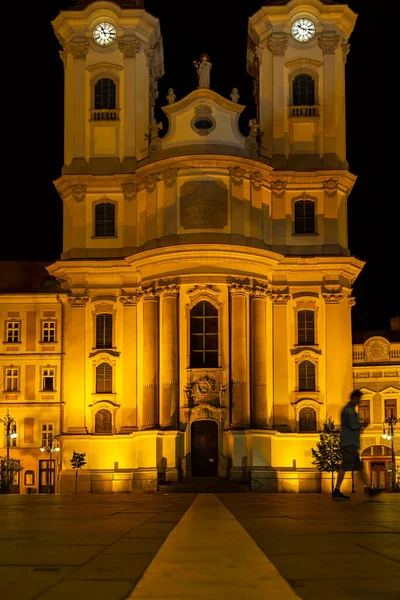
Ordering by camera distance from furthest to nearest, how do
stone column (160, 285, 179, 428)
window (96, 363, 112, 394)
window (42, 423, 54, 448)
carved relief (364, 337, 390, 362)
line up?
carved relief (364, 337, 390, 362)
window (42, 423, 54, 448)
window (96, 363, 112, 394)
stone column (160, 285, 179, 428)

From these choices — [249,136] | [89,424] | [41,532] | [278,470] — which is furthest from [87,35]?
[41,532]

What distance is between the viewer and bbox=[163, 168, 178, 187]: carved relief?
184 feet

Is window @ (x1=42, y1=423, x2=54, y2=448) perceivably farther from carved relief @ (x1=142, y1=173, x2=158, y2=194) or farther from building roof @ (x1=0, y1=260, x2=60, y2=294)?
carved relief @ (x1=142, y1=173, x2=158, y2=194)

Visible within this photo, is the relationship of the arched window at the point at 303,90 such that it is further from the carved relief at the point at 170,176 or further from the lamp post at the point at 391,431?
the lamp post at the point at 391,431

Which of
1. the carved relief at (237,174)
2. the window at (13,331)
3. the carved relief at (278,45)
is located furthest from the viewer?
the window at (13,331)

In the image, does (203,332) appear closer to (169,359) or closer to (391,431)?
(169,359)

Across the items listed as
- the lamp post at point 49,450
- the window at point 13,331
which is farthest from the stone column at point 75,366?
the window at point 13,331

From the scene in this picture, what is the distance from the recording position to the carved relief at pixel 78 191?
192 ft

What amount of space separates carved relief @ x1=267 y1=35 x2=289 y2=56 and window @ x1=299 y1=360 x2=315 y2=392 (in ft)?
55.7

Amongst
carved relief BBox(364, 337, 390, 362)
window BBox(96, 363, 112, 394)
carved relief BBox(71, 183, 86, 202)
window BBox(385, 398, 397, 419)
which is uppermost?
carved relief BBox(71, 183, 86, 202)

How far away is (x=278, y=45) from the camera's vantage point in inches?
2327

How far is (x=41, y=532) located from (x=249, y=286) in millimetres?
44643

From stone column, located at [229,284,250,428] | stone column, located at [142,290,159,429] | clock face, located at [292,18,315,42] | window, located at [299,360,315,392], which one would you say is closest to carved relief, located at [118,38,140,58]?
clock face, located at [292,18,315,42]

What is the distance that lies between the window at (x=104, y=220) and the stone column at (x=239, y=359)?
8.41m
